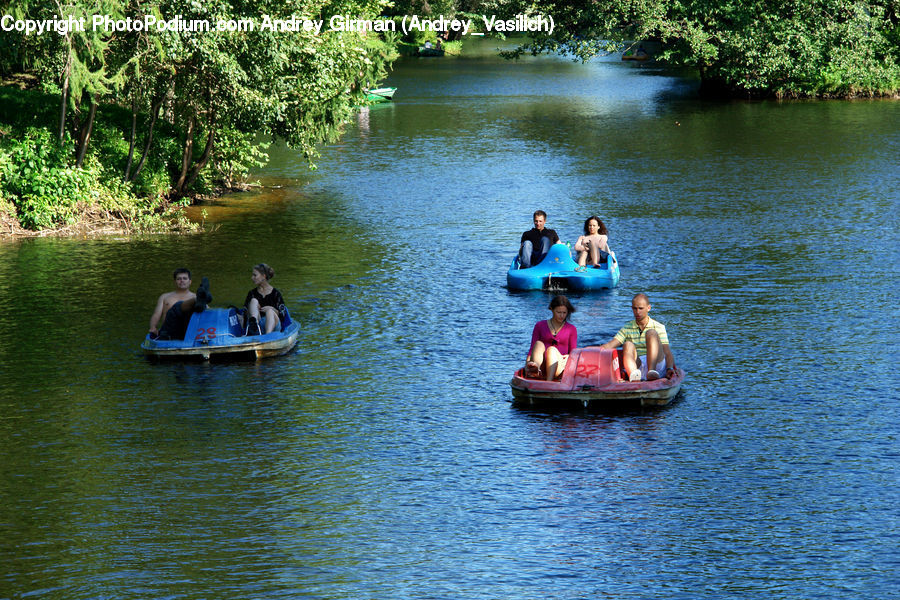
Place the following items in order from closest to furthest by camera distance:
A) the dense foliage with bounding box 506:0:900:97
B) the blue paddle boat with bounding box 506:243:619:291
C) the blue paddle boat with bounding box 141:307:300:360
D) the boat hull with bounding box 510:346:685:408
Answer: the boat hull with bounding box 510:346:685:408
the blue paddle boat with bounding box 141:307:300:360
the blue paddle boat with bounding box 506:243:619:291
the dense foliage with bounding box 506:0:900:97

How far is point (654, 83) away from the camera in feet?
231

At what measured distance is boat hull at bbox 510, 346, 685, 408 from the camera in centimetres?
1349

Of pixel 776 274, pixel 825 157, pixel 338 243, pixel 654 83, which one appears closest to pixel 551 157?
pixel 825 157

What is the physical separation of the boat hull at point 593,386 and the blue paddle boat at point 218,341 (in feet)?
13.1

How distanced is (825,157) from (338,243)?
18.9m

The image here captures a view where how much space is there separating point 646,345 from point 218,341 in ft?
19.2

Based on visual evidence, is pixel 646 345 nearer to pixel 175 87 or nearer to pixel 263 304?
pixel 263 304

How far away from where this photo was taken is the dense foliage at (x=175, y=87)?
77.6 feet

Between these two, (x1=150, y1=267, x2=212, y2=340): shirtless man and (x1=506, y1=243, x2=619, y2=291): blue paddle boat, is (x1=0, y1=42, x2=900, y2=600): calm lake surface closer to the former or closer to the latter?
(x1=506, y1=243, x2=619, y2=291): blue paddle boat

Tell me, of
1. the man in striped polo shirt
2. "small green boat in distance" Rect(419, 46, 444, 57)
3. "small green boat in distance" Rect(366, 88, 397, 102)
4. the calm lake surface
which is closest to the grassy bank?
the calm lake surface

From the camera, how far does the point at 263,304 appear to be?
1666 cm

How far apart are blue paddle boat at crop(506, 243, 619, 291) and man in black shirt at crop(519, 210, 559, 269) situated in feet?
1.48

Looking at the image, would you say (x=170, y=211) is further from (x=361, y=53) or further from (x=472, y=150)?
(x=472, y=150)

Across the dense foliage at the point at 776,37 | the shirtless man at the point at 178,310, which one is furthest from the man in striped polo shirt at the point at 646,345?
the dense foliage at the point at 776,37
